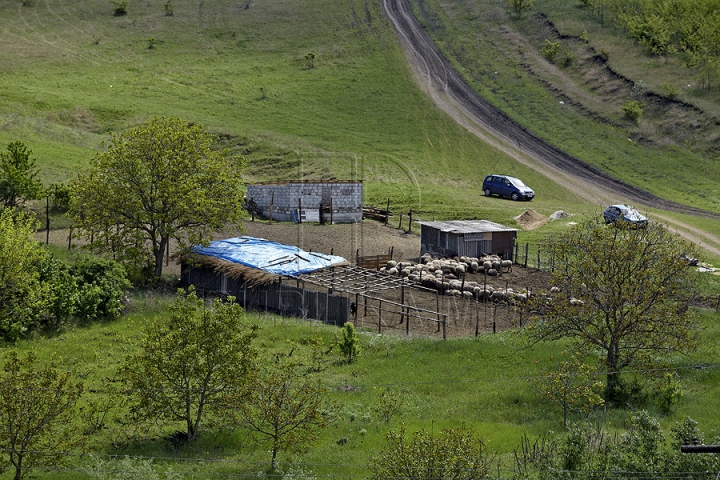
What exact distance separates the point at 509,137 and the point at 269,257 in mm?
44259

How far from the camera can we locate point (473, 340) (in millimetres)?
30344

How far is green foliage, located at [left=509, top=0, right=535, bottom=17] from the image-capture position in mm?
106312

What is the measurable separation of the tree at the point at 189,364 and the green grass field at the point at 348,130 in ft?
3.86

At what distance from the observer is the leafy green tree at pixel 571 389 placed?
22.9m

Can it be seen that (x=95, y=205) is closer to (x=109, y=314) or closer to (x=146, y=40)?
(x=109, y=314)

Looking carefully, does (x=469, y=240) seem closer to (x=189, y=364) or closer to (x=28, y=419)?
(x=189, y=364)

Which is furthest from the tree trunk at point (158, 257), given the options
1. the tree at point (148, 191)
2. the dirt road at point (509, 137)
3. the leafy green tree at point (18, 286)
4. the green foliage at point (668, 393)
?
the dirt road at point (509, 137)

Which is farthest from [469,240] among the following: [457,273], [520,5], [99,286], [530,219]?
[520,5]

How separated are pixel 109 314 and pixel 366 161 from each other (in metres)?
39.1

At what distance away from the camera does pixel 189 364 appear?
71.7 feet

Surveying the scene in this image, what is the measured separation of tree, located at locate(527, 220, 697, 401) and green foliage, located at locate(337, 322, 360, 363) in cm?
654

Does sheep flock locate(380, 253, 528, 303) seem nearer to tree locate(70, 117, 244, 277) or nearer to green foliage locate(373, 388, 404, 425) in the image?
tree locate(70, 117, 244, 277)

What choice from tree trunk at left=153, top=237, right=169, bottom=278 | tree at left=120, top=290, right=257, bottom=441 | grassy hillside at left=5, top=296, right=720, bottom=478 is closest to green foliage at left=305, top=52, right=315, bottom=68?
tree trunk at left=153, top=237, right=169, bottom=278

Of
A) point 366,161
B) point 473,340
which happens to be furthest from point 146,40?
point 473,340
